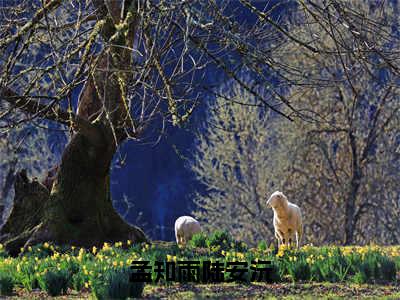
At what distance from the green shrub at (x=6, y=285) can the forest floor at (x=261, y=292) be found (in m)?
0.12

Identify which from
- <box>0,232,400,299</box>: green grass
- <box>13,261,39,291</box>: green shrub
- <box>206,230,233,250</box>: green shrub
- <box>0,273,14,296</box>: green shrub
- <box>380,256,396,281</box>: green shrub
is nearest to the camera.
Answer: <box>0,232,400,299</box>: green grass

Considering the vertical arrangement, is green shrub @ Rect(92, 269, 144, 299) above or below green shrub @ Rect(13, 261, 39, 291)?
below

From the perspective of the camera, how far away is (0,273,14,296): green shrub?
816cm

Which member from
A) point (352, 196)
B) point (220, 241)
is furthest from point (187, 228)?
point (352, 196)

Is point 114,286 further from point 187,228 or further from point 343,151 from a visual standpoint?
point 343,151

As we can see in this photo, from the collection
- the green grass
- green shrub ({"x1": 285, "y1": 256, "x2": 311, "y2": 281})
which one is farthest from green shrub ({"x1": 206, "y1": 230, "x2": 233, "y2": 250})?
green shrub ({"x1": 285, "y1": 256, "x2": 311, "y2": 281})

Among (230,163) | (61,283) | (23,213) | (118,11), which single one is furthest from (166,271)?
(230,163)

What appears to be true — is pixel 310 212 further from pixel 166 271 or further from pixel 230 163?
pixel 166 271

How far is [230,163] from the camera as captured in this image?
28.0m

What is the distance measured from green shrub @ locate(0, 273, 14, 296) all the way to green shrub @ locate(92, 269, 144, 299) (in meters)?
1.47

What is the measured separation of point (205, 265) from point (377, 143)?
17835 mm

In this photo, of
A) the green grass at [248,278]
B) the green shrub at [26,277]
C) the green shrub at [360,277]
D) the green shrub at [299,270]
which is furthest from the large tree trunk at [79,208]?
the green shrub at [360,277]

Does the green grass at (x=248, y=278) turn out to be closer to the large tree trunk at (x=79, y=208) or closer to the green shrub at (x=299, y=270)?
the green shrub at (x=299, y=270)

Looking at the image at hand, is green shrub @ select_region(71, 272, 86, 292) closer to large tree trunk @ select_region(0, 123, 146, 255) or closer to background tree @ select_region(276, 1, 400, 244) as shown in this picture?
large tree trunk @ select_region(0, 123, 146, 255)
